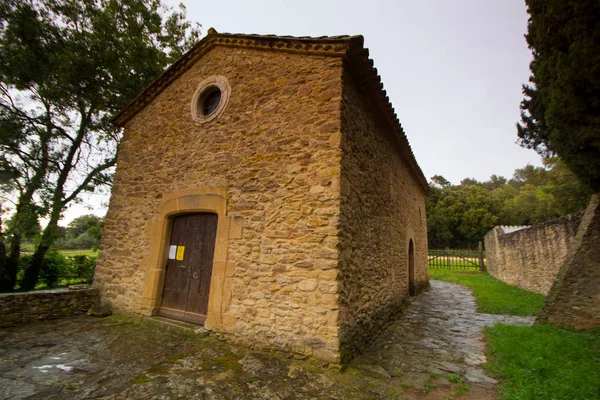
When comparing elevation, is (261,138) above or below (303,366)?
above

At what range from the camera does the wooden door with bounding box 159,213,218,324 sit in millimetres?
5125

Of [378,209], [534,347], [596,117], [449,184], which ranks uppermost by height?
[449,184]

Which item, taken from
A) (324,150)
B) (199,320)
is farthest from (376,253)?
(199,320)

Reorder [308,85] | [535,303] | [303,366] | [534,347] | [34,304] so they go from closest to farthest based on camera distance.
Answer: [303,366] → [534,347] → [308,85] → [34,304] → [535,303]

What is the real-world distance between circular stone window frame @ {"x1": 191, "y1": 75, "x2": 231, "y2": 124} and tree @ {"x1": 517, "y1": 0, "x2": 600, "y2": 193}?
5807mm

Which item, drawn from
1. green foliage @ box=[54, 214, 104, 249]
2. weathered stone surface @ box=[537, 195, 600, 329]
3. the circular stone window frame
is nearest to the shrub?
green foliage @ box=[54, 214, 104, 249]

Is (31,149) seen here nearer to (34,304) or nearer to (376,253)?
(34,304)

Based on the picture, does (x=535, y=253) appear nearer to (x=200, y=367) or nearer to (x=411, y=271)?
(x=411, y=271)

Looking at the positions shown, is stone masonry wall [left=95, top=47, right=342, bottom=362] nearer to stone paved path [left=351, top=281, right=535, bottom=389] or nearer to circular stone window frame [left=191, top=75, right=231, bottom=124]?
circular stone window frame [left=191, top=75, right=231, bottom=124]

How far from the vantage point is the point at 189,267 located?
5.41 m

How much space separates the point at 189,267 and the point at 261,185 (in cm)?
231

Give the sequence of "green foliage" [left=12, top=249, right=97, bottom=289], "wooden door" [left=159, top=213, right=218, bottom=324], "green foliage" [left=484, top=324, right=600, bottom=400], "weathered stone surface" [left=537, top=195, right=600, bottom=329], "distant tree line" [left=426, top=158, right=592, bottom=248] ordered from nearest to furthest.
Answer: "green foliage" [left=484, top=324, right=600, bottom=400]
"weathered stone surface" [left=537, top=195, right=600, bottom=329]
"wooden door" [left=159, top=213, right=218, bottom=324]
"green foliage" [left=12, top=249, right=97, bottom=289]
"distant tree line" [left=426, top=158, right=592, bottom=248]

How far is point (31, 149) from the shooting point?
368 inches

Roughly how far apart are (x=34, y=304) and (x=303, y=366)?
17.7ft
